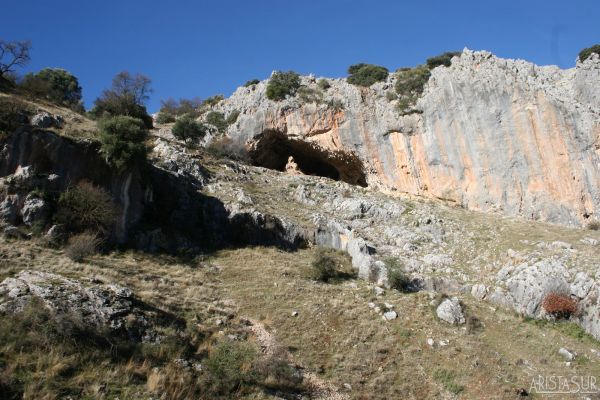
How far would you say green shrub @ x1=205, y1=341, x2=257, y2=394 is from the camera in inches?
447

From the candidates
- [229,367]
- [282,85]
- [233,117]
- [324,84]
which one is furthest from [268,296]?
[324,84]

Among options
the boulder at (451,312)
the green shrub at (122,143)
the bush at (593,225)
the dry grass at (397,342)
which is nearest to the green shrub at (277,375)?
the dry grass at (397,342)

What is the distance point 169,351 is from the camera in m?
12.2

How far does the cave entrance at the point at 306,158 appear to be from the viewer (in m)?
37.3

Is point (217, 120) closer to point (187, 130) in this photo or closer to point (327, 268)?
point (187, 130)

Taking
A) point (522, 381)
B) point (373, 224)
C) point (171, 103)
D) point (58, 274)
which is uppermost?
point (171, 103)

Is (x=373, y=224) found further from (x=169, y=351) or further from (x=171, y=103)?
(x=171, y=103)

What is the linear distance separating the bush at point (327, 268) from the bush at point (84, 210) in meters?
9.24

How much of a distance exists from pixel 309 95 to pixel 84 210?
23092 mm

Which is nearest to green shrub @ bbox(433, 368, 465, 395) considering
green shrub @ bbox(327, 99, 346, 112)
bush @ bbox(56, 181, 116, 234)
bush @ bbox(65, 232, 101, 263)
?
bush @ bbox(65, 232, 101, 263)

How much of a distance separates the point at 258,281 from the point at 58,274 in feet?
25.0

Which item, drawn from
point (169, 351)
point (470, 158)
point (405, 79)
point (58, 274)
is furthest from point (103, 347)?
point (405, 79)

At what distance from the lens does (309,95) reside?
3822cm

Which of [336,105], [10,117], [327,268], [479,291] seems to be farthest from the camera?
[336,105]
